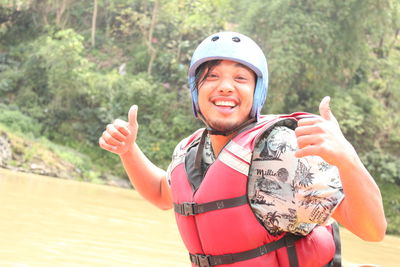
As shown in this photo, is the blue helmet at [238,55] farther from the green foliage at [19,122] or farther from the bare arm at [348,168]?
the green foliage at [19,122]

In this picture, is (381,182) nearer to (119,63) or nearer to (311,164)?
(119,63)

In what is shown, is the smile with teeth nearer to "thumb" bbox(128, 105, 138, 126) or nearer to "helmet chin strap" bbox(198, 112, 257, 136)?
"helmet chin strap" bbox(198, 112, 257, 136)

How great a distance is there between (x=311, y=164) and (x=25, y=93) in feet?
60.7

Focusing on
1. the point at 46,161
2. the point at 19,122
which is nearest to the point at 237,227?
the point at 46,161

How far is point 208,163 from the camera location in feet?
7.30

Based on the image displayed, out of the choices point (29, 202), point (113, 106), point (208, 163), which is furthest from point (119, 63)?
point (208, 163)

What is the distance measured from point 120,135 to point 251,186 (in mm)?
737

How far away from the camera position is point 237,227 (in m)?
1.94

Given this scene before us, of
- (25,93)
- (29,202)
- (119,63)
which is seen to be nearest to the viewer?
(29,202)

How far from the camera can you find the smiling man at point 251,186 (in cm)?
178

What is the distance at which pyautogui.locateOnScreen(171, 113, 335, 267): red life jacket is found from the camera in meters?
1.92

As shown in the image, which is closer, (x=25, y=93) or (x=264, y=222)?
(x=264, y=222)

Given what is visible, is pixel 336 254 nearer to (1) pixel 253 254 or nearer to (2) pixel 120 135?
(1) pixel 253 254

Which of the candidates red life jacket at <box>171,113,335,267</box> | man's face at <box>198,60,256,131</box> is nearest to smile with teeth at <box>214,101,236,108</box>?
man's face at <box>198,60,256,131</box>
